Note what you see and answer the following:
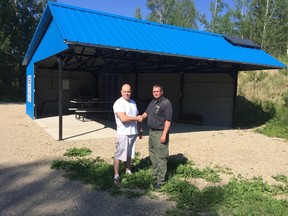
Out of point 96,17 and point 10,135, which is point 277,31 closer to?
→ point 96,17

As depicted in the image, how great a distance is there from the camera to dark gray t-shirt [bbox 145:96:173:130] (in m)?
4.77

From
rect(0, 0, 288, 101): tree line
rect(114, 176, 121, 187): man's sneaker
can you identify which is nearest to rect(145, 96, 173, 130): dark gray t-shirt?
rect(114, 176, 121, 187): man's sneaker

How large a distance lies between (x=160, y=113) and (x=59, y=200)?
2064 millimetres

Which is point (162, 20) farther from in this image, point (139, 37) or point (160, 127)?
point (160, 127)

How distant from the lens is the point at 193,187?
478 centimetres

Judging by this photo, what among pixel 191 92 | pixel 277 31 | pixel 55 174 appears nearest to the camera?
pixel 55 174

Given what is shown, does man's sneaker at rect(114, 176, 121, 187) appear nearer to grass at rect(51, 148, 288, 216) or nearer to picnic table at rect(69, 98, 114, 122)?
grass at rect(51, 148, 288, 216)

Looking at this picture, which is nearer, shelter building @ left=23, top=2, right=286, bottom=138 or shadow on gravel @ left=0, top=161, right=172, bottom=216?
shadow on gravel @ left=0, top=161, right=172, bottom=216

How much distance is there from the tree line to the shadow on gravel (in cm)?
2335

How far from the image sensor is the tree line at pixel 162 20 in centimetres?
2691

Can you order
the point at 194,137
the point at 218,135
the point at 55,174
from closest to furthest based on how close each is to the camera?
the point at 55,174
the point at 194,137
the point at 218,135

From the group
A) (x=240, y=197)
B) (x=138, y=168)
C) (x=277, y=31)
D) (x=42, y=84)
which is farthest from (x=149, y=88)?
(x=277, y=31)

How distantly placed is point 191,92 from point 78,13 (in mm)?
7215

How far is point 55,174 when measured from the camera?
544 centimetres
